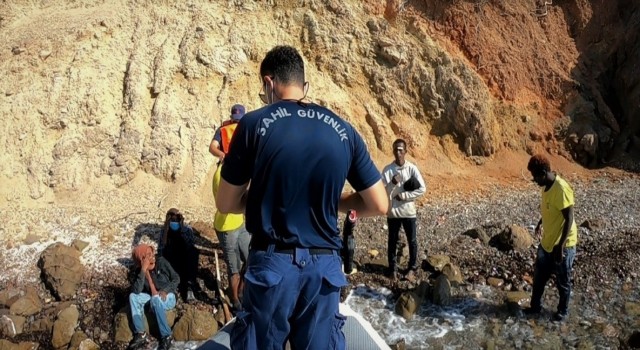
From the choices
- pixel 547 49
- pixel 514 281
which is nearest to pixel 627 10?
pixel 547 49

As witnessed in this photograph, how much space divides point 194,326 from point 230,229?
49.3 inches

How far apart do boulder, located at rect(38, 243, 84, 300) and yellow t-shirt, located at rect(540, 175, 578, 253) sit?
6036mm

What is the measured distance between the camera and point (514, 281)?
7.00m

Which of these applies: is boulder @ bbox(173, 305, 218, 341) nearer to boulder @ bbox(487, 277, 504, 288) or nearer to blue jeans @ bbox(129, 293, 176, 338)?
blue jeans @ bbox(129, 293, 176, 338)

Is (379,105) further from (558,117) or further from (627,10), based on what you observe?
(627,10)

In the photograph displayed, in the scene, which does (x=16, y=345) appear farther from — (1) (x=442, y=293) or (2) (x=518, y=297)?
(2) (x=518, y=297)

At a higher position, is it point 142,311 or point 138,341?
point 142,311

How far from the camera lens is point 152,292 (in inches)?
244

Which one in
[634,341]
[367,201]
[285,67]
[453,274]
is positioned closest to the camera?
[285,67]

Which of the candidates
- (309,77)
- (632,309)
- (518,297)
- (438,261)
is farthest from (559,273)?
(309,77)

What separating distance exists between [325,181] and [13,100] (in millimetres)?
9352

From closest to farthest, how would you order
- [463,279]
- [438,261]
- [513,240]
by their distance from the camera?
[463,279], [438,261], [513,240]

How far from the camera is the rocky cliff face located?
949 centimetres

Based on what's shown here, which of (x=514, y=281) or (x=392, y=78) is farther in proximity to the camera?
(x=392, y=78)
